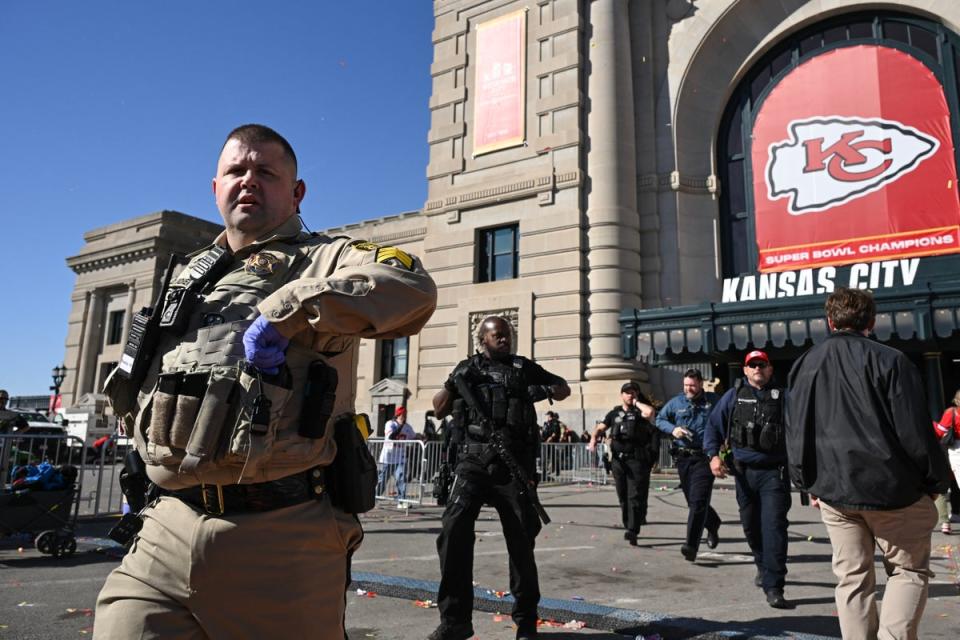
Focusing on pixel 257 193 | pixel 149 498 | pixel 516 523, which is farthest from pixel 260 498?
pixel 516 523

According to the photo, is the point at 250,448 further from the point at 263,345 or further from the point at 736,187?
the point at 736,187

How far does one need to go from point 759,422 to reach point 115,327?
132 ft

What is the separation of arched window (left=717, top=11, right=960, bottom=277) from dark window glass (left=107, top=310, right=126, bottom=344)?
3279cm

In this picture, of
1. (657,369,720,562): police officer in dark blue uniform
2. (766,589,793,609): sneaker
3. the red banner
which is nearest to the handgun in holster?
(766,589,793,609): sneaker

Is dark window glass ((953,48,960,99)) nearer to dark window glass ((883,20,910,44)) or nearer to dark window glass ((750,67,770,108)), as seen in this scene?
dark window glass ((883,20,910,44))

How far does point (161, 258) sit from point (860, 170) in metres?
33.6

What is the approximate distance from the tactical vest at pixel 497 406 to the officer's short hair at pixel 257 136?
2.87 meters

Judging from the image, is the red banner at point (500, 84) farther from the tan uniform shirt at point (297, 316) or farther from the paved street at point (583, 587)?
the tan uniform shirt at point (297, 316)

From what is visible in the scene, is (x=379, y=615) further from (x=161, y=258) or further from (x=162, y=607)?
(x=161, y=258)

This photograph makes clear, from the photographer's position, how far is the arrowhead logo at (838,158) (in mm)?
19031

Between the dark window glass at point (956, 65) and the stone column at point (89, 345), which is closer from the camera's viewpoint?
the dark window glass at point (956, 65)

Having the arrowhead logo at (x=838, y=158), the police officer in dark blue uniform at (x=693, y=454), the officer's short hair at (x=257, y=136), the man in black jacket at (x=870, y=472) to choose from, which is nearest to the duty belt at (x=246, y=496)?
the officer's short hair at (x=257, y=136)

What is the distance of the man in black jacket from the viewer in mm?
3578

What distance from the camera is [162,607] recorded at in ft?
6.47
